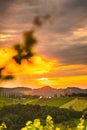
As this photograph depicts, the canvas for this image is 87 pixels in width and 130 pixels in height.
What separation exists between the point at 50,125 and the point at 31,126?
1.88m

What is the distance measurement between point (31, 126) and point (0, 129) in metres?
4.37

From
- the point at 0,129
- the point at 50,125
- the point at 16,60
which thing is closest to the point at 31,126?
the point at 50,125

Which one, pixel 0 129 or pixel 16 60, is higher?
pixel 16 60

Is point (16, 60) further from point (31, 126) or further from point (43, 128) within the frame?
point (43, 128)

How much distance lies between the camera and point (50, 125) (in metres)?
17.0

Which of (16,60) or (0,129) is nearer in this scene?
(16,60)

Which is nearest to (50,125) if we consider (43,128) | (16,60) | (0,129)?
(43,128)

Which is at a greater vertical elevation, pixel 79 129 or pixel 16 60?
pixel 16 60

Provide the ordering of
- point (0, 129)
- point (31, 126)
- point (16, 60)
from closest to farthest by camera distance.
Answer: point (16, 60)
point (31, 126)
point (0, 129)

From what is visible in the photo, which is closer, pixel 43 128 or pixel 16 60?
pixel 16 60

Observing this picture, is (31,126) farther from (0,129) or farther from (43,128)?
(0,129)

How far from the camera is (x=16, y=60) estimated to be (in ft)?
27.8

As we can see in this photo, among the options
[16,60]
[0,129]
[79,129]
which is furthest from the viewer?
[0,129]

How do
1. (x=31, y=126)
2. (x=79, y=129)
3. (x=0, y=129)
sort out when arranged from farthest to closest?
(x=0, y=129) → (x=79, y=129) → (x=31, y=126)
